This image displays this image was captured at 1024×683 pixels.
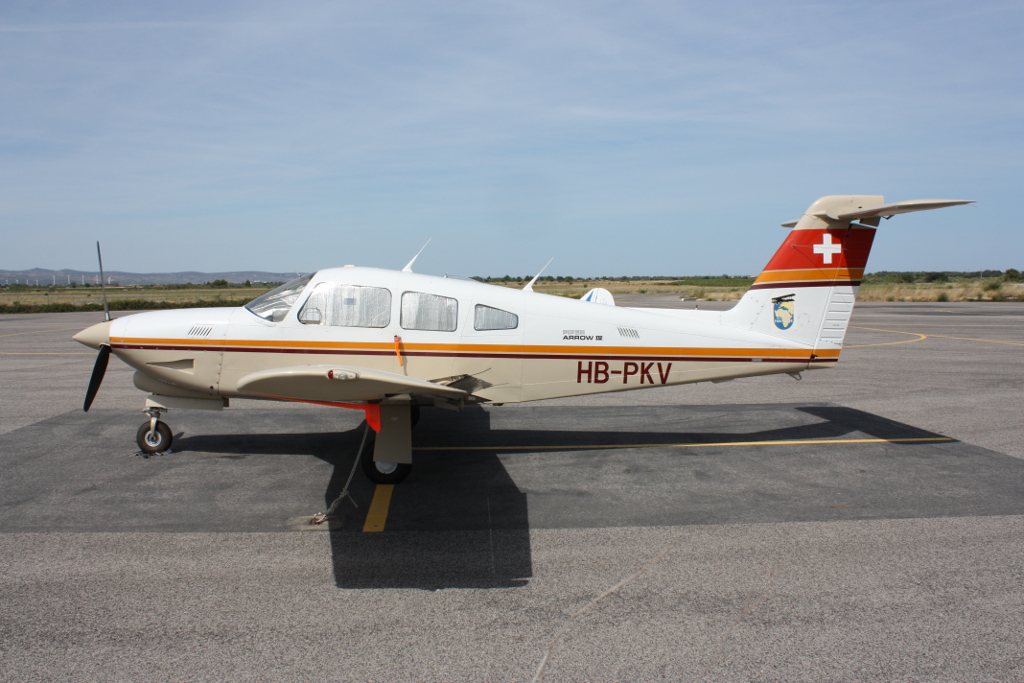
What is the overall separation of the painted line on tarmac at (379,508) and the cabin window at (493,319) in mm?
1986

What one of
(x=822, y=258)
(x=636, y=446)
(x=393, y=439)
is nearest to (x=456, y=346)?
(x=393, y=439)

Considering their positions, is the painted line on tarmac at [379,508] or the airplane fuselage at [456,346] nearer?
the painted line on tarmac at [379,508]

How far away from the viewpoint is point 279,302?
688 cm

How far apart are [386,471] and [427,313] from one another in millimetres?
1765

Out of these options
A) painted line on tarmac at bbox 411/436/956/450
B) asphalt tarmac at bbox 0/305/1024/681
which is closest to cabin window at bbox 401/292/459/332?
asphalt tarmac at bbox 0/305/1024/681

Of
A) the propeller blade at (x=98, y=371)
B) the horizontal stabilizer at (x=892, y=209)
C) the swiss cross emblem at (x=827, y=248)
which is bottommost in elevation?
the propeller blade at (x=98, y=371)

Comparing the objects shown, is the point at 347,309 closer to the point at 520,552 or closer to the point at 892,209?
the point at 520,552

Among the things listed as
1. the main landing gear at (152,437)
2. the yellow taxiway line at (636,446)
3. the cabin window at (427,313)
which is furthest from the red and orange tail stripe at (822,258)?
the main landing gear at (152,437)

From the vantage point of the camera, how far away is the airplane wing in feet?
16.5

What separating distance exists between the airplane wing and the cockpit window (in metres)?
1.34

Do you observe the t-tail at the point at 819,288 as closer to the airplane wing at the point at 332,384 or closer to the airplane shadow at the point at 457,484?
the airplane shadow at the point at 457,484

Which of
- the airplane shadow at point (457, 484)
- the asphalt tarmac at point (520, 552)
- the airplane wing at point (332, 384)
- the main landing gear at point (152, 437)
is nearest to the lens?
the asphalt tarmac at point (520, 552)

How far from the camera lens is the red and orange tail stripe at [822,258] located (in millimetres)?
7602

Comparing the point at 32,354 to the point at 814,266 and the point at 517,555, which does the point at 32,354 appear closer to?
the point at 517,555
